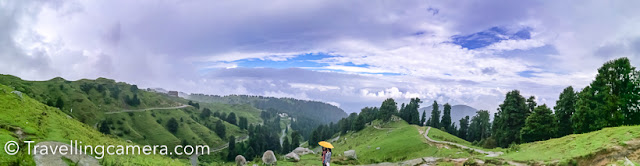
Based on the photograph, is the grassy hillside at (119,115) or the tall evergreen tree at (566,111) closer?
the tall evergreen tree at (566,111)

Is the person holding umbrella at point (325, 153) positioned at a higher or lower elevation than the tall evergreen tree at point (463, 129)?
higher

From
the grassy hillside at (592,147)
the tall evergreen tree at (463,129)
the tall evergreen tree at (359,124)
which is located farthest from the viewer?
the tall evergreen tree at (359,124)

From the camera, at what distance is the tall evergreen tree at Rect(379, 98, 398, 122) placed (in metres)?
132

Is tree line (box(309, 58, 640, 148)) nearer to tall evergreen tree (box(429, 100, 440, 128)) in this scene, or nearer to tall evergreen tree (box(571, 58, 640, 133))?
tall evergreen tree (box(571, 58, 640, 133))

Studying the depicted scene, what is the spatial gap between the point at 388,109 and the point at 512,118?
69.9 m

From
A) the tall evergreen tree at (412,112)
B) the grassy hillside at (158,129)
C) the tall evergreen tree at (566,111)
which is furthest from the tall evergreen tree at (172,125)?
the tall evergreen tree at (566,111)

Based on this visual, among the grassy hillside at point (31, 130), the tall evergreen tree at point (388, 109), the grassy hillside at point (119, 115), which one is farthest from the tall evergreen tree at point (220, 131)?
the grassy hillside at point (31, 130)

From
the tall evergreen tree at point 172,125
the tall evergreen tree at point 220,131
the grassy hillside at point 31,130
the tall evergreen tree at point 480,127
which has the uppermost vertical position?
the grassy hillside at point 31,130

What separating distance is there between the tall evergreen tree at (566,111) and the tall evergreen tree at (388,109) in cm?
A: 7492

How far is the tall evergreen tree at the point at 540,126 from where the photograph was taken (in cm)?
5572

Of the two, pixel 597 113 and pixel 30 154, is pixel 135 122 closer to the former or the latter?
pixel 30 154

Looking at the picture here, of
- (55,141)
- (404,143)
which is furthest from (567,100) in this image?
(55,141)

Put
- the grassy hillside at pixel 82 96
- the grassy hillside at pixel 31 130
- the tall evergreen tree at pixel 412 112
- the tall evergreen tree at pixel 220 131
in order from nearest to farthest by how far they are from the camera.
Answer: the grassy hillside at pixel 31 130, the tall evergreen tree at pixel 412 112, the grassy hillside at pixel 82 96, the tall evergreen tree at pixel 220 131

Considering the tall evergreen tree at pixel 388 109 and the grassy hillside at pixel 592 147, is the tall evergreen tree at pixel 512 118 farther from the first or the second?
the tall evergreen tree at pixel 388 109
